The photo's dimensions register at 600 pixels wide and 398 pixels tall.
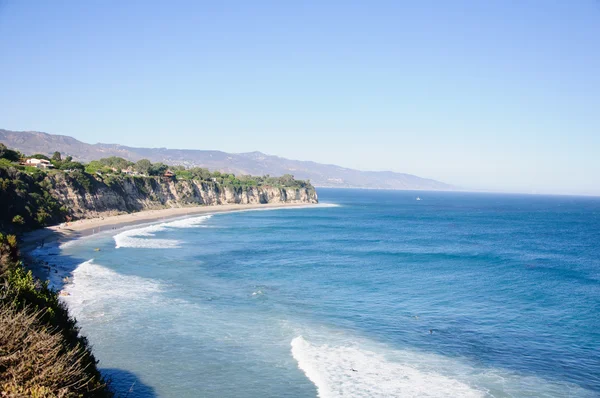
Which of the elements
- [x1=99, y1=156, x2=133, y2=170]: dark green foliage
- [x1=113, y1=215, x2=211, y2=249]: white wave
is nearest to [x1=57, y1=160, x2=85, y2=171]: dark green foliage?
[x1=113, y1=215, x2=211, y2=249]: white wave

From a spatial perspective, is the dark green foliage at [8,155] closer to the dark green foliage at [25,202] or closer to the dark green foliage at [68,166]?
the dark green foliage at [68,166]

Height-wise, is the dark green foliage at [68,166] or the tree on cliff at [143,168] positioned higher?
the tree on cliff at [143,168]

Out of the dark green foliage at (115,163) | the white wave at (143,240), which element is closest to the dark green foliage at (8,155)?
the white wave at (143,240)

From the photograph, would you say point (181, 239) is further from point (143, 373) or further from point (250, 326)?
point (143, 373)

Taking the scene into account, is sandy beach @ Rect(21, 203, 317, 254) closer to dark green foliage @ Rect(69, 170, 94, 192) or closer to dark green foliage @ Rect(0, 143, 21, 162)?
dark green foliage @ Rect(69, 170, 94, 192)

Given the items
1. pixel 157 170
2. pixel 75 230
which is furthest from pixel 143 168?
pixel 75 230

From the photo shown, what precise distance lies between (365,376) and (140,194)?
289ft

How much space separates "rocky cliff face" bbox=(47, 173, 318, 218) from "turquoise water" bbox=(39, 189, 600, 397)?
23.2 metres

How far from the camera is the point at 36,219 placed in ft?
190

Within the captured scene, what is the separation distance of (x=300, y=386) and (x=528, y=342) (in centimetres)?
1346

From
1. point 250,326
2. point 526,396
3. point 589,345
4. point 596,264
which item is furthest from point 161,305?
point 596,264

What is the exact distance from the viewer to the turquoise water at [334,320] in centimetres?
1948

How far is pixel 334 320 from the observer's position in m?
27.5

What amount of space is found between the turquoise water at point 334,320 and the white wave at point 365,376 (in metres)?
0.08
